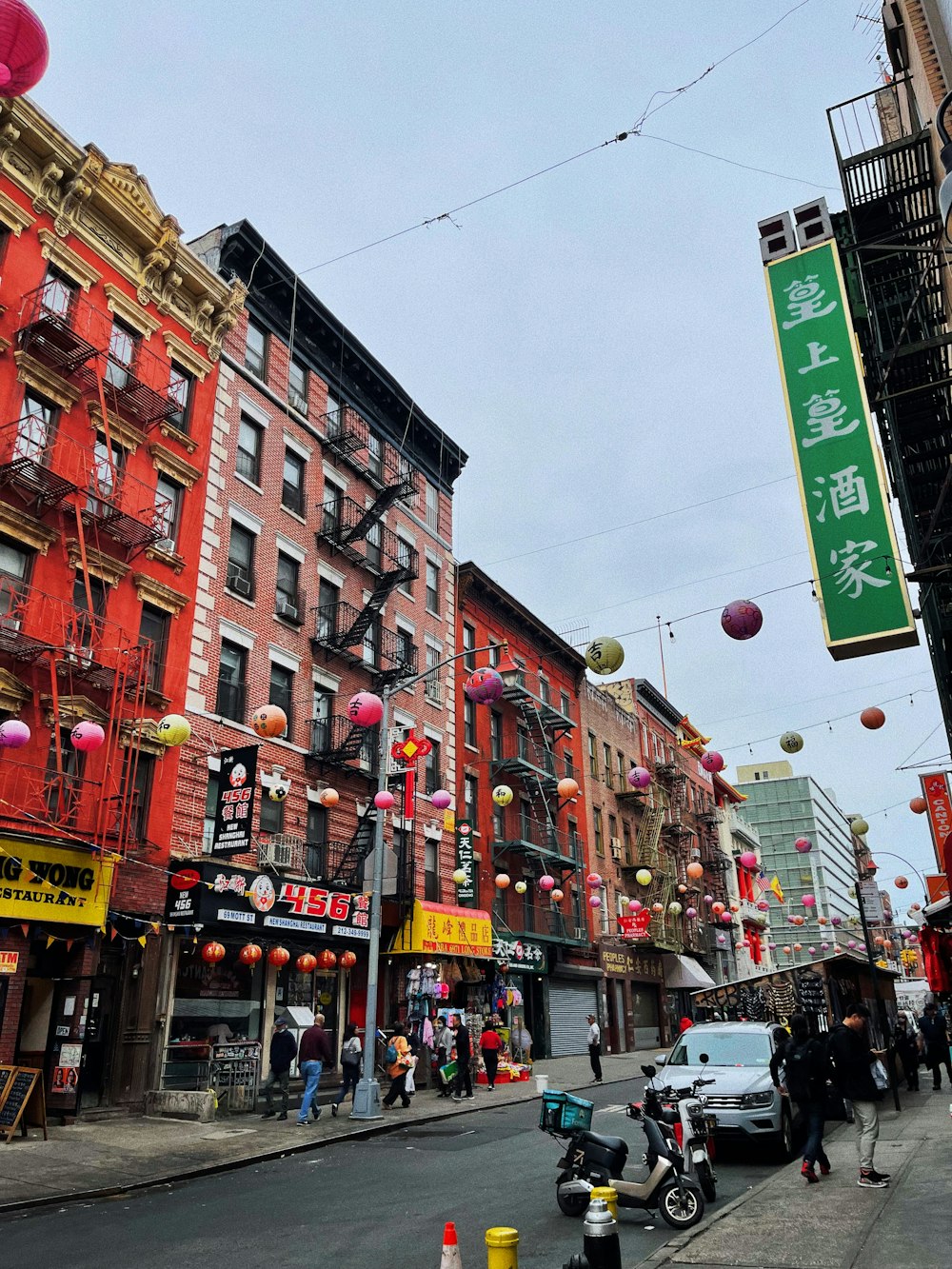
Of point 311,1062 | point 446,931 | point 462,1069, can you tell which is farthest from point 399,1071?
point 446,931

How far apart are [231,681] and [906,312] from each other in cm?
1609

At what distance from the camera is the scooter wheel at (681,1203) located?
28.8 ft

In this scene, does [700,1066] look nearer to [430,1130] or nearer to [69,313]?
[430,1130]

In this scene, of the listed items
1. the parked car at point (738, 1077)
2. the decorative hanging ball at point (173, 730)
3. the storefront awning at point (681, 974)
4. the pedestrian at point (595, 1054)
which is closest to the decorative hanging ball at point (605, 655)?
the parked car at point (738, 1077)

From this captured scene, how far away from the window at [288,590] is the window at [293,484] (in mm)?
1540

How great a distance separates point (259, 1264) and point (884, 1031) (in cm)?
2657

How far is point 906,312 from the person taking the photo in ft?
47.4

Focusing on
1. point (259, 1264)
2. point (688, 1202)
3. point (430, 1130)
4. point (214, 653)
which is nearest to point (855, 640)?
point (688, 1202)

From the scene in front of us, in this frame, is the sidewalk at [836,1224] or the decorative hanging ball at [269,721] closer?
the sidewalk at [836,1224]

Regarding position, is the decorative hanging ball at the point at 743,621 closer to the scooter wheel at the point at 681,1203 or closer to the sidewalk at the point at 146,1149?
the scooter wheel at the point at 681,1203

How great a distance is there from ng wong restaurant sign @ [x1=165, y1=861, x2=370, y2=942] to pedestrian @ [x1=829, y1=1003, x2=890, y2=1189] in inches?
483

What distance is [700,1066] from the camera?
13734mm

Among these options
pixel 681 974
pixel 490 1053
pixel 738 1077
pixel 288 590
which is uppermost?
pixel 288 590

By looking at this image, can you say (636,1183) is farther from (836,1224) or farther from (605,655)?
(605,655)
